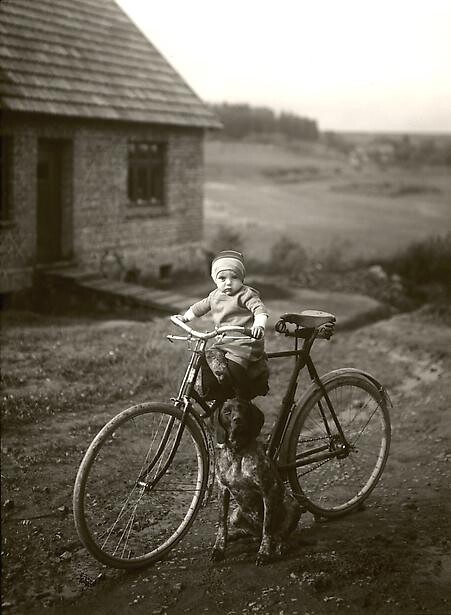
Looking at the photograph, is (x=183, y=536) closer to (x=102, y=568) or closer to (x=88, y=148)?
(x=102, y=568)

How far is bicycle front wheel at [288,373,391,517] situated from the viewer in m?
3.96

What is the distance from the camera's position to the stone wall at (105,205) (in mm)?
10797

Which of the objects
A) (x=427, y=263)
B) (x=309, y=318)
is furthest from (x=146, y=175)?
(x=309, y=318)

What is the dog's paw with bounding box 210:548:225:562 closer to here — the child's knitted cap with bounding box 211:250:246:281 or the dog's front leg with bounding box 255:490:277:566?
the dog's front leg with bounding box 255:490:277:566

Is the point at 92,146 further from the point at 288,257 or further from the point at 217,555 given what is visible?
the point at 217,555

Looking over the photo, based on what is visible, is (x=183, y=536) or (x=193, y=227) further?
(x=193, y=227)

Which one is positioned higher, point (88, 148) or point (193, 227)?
point (88, 148)

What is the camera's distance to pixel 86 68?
11.9m

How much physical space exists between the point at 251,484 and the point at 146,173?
10.5 m

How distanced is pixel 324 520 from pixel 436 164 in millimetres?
10920

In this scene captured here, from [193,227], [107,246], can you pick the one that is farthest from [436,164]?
[107,246]

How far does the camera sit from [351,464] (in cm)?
484

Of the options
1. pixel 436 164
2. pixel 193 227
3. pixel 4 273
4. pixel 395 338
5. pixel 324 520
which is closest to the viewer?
pixel 324 520

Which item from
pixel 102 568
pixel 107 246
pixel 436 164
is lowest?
pixel 102 568
